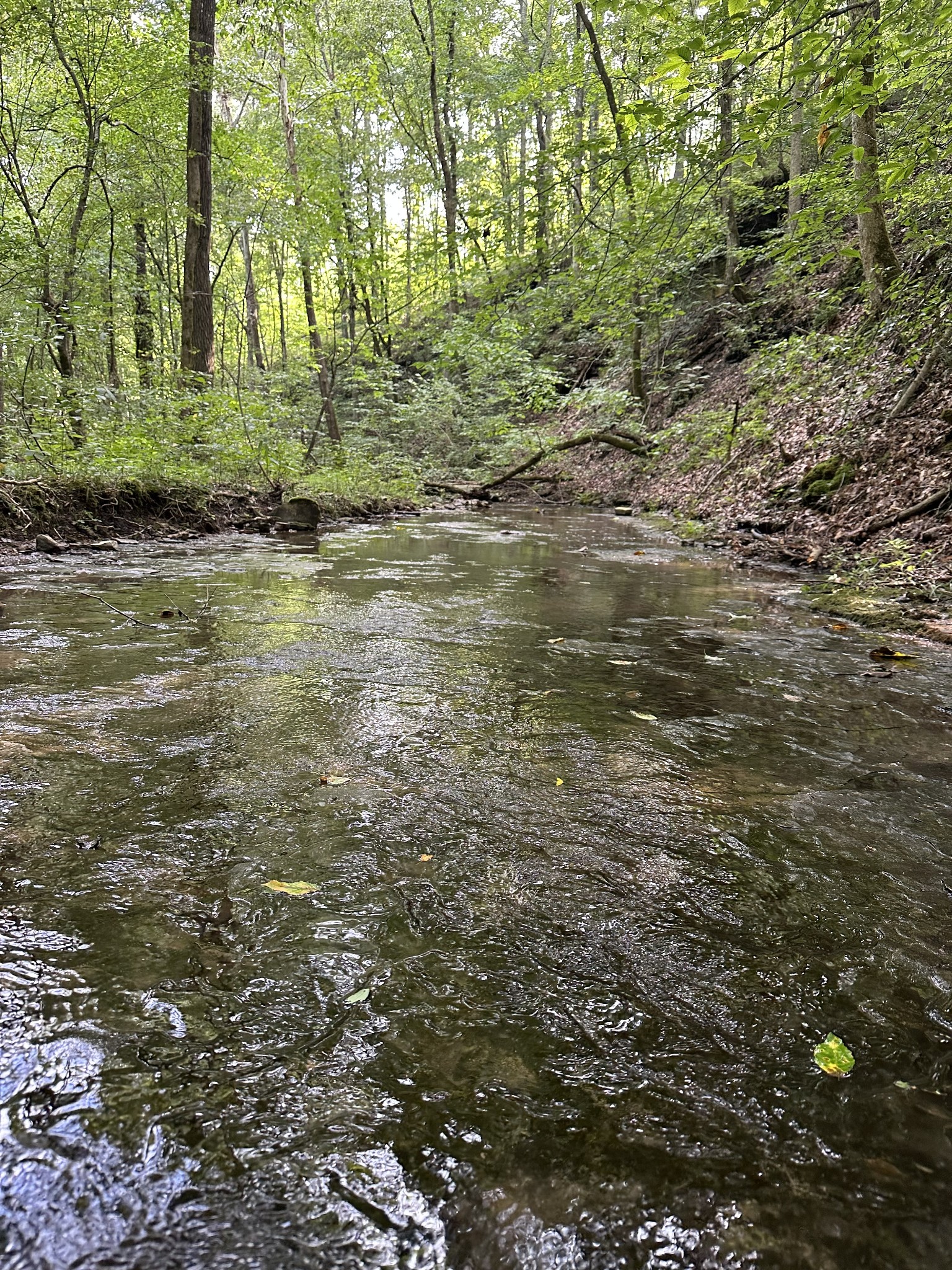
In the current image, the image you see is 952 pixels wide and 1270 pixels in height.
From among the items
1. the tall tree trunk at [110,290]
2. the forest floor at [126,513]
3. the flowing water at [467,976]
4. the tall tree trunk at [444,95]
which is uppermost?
the tall tree trunk at [444,95]

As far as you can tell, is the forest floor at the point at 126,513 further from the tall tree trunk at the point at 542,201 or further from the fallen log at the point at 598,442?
the fallen log at the point at 598,442

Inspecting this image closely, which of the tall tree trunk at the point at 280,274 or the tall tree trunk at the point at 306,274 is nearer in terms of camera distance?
the tall tree trunk at the point at 306,274

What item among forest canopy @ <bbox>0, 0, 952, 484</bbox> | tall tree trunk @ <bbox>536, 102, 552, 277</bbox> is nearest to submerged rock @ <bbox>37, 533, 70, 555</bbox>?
forest canopy @ <bbox>0, 0, 952, 484</bbox>

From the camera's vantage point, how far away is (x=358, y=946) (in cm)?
148

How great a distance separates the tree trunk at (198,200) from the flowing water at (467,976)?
830cm

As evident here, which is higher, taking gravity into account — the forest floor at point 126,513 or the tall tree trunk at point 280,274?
the tall tree trunk at point 280,274

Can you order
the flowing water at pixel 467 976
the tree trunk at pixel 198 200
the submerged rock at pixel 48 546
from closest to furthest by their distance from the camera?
the flowing water at pixel 467 976 < the submerged rock at pixel 48 546 < the tree trunk at pixel 198 200

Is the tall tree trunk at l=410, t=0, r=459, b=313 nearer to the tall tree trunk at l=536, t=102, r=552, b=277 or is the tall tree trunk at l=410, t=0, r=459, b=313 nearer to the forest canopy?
the forest canopy

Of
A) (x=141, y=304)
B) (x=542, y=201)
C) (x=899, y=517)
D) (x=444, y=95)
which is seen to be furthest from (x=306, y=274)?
(x=899, y=517)

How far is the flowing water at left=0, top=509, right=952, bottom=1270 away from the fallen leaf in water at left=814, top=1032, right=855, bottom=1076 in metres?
0.02

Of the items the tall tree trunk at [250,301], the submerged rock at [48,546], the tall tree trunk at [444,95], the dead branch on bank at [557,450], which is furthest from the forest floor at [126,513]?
the tall tree trunk at [250,301]

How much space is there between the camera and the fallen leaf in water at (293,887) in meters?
1.65

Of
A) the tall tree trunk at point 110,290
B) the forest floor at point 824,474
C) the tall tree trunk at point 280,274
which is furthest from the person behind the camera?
the tall tree trunk at point 280,274

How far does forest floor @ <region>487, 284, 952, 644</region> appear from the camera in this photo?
5762 millimetres
